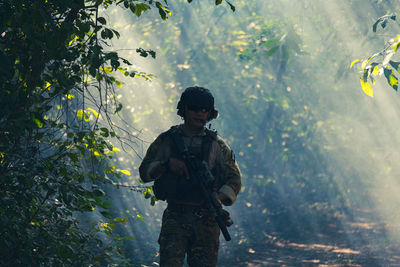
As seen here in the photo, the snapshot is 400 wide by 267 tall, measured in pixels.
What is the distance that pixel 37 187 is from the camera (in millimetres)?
3672

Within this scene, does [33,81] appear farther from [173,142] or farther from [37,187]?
[173,142]

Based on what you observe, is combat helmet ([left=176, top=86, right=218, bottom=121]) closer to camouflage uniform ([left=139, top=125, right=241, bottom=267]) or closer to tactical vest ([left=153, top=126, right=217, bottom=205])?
camouflage uniform ([left=139, top=125, right=241, bottom=267])

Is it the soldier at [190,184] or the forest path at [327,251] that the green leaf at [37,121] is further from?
the forest path at [327,251]

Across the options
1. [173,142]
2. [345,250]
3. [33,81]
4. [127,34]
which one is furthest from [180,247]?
[127,34]

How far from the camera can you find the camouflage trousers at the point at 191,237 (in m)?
3.53

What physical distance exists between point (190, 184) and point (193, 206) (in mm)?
169

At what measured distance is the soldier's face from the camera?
374 cm

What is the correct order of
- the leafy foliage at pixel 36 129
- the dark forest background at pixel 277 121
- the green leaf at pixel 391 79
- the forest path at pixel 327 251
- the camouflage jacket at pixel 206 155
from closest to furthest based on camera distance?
the leafy foliage at pixel 36 129, the camouflage jacket at pixel 206 155, the green leaf at pixel 391 79, the forest path at pixel 327 251, the dark forest background at pixel 277 121

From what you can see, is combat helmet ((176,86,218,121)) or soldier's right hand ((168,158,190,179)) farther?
combat helmet ((176,86,218,121))

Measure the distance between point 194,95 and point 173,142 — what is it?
1.24 ft

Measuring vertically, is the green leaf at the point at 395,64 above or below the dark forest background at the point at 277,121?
below

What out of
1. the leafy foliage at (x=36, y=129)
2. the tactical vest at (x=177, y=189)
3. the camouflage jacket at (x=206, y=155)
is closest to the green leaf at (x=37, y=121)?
the leafy foliage at (x=36, y=129)

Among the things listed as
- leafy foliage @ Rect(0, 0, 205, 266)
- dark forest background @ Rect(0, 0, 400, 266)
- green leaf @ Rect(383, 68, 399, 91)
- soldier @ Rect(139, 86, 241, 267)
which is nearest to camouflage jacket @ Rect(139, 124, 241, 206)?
soldier @ Rect(139, 86, 241, 267)

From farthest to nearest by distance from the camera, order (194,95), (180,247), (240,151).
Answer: (240,151), (194,95), (180,247)
